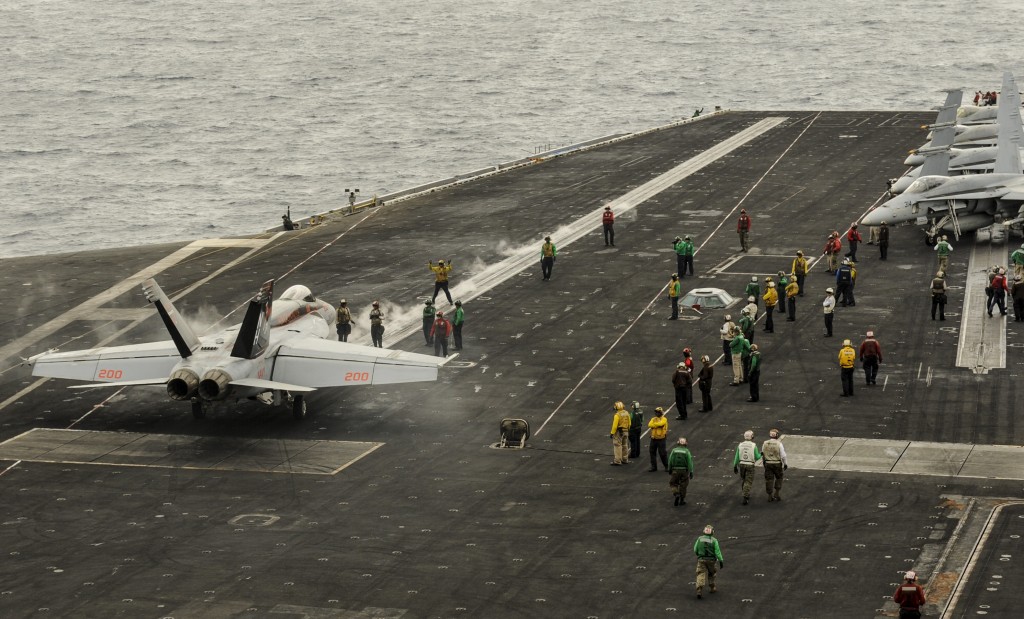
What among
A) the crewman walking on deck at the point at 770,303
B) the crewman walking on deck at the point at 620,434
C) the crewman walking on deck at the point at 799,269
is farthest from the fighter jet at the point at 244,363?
the crewman walking on deck at the point at 799,269

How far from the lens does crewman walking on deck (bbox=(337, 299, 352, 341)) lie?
4869 centimetres

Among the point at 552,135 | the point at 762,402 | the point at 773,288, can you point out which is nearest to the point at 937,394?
the point at 762,402

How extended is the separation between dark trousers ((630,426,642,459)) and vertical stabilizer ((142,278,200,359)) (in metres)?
12.2

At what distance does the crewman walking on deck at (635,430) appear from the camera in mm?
37344

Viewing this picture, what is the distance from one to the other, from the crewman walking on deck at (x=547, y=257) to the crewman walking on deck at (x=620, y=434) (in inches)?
778

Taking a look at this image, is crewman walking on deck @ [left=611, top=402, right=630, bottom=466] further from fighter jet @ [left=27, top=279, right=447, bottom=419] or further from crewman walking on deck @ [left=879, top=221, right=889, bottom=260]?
crewman walking on deck @ [left=879, top=221, right=889, bottom=260]

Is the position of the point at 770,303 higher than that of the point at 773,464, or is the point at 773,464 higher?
the point at 770,303

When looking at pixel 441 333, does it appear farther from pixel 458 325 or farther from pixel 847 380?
pixel 847 380

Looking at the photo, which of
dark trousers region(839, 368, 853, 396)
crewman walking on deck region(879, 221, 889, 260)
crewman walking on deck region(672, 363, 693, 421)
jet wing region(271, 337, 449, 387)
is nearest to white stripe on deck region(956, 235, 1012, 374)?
crewman walking on deck region(879, 221, 889, 260)

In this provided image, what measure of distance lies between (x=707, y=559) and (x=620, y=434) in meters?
8.64

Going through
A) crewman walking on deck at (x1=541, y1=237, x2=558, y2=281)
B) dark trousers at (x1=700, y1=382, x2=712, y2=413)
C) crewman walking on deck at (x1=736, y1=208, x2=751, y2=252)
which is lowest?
dark trousers at (x1=700, y1=382, x2=712, y2=413)

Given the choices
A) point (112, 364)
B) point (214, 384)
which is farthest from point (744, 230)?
point (112, 364)

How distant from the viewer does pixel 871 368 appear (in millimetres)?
43438

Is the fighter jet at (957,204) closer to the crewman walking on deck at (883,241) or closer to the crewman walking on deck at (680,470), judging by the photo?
the crewman walking on deck at (883,241)
